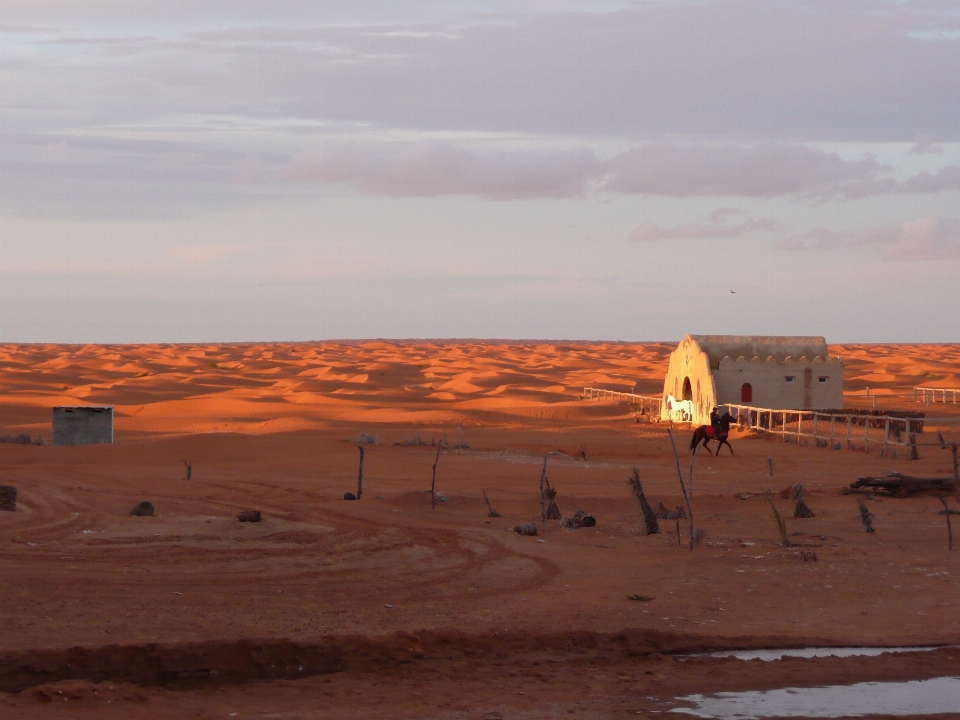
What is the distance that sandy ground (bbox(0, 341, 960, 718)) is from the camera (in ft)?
26.1

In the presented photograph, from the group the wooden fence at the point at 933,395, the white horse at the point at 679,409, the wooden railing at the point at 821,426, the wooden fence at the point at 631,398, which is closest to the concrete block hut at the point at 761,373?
the white horse at the point at 679,409

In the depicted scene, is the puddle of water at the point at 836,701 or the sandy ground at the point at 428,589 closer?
the puddle of water at the point at 836,701

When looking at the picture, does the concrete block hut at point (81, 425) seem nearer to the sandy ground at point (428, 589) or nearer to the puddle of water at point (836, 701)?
the sandy ground at point (428, 589)

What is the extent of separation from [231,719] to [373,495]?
10419 millimetres

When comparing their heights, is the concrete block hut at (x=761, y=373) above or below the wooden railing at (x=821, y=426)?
above

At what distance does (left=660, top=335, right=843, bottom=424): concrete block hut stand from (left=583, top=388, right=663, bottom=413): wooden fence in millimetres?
4395

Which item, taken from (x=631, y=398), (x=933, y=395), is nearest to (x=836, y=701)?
(x=631, y=398)

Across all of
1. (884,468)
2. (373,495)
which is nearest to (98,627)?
(373,495)

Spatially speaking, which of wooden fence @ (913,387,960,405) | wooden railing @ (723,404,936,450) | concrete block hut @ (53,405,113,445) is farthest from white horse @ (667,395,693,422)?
concrete block hut @ (53,405,113,445)

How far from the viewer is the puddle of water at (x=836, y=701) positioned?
24.7ft

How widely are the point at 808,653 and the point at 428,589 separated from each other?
348 cm

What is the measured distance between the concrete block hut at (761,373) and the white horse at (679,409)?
167mm

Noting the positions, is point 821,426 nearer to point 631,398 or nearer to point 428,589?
point 631,398

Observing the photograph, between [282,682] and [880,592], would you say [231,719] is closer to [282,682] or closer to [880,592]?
[282,682]
